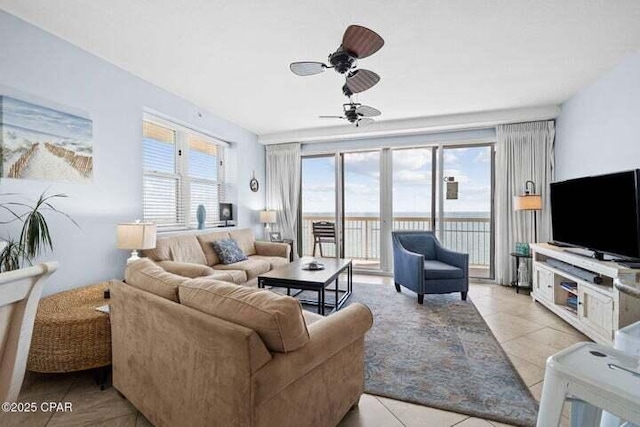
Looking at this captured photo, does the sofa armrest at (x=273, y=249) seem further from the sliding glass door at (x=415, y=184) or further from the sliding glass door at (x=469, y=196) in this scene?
the sliding glass door at (x=469, y=196)

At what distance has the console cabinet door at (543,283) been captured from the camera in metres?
3.29

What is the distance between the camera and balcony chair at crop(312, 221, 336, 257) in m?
5.66

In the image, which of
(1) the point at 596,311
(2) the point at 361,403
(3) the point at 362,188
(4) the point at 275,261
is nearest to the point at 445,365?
(2) the point at 361,403

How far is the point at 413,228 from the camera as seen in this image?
18.9 feet

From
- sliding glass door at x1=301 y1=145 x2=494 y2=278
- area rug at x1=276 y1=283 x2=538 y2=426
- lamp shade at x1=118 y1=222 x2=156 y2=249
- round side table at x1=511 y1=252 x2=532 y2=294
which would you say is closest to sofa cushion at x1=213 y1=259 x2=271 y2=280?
area rug at x1=276 y1=283 x2=538 y2=426

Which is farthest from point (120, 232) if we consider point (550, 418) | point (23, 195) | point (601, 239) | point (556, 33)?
point (601, 239)

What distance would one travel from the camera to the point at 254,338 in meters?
1.07

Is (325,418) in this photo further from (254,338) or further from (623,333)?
(623,333)

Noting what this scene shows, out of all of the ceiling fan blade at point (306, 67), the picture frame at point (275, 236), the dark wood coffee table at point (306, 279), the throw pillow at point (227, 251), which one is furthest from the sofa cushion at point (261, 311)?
the picture frame at point (275, 236)

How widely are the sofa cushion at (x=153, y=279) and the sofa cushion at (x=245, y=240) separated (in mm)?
2651

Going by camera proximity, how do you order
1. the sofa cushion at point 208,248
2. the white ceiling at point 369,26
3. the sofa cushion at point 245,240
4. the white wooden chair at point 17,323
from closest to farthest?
the white wooden chair at point 17,323 < the white ceiling at point 369,26 < the sofa cushion at point 208,248 < the sofa cushion at point 245,240

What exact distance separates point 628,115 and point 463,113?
1.89m

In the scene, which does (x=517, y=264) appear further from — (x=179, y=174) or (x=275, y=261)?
(x=179, y=174)

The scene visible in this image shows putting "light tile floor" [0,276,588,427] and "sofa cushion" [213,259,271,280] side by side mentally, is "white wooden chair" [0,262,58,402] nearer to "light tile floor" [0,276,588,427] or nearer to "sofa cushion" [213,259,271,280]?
"light tile floor" [0,276,588,427]
